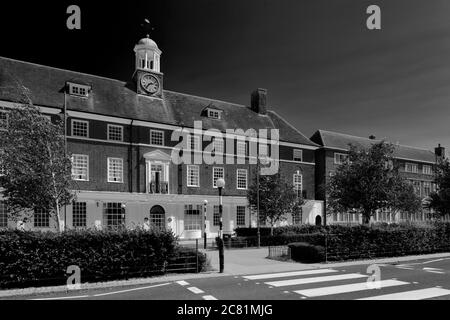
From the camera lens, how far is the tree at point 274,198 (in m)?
32.6

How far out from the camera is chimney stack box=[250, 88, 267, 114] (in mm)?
47344

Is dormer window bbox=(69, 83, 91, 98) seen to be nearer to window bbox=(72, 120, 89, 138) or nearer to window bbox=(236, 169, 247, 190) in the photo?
window bbox=(72, 120, 89, 138)

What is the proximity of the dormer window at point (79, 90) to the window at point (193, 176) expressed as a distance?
12.0 meters

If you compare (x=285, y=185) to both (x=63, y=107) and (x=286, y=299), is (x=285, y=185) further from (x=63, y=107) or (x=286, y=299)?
(x=286, y=299)

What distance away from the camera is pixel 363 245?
1933 centimetres

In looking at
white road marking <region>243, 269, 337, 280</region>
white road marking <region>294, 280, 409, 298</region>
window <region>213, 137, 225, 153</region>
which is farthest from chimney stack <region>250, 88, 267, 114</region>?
white road marking <region>294, 280, 409, 298</region>

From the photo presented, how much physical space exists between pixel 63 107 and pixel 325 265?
25198 millimetres

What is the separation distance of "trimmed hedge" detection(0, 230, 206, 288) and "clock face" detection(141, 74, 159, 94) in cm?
2711

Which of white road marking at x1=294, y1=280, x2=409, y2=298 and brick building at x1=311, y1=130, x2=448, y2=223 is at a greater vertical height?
brick building at x1=311, y1=130, x2=448, y2=223

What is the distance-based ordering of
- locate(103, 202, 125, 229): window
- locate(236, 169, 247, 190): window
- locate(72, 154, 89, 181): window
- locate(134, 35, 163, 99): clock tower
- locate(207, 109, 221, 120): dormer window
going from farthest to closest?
1. locate(207, 109, 221, 120): dormer window
2. locate(236, 169, 247, 190): window
3. locate(134, 35, 163, 99): clock tower
4. locate(103, 202, 125, 229): window
5. locate(72, 154, 89, 181): window

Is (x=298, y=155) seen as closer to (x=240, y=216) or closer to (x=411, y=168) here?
(x=240, y=216)

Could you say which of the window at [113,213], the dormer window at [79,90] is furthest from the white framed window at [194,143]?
the dormer window at [79,90]

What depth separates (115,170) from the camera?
34156 millimetres
